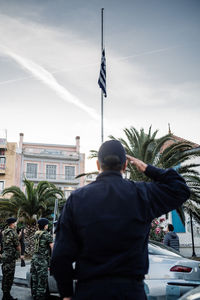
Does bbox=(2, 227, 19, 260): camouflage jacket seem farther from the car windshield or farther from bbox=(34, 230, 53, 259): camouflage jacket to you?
the car windshield

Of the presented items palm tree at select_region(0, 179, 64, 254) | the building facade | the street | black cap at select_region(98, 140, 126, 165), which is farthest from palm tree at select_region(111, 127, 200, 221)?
the building facade

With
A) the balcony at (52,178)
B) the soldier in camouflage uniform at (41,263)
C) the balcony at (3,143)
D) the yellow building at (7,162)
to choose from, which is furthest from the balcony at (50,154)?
the soldier in camouflage uniform at (41,263)

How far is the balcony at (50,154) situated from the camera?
4478 cm

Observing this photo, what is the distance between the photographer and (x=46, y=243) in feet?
21.6

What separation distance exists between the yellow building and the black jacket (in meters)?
42.8

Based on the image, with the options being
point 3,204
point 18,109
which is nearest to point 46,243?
point 18,109

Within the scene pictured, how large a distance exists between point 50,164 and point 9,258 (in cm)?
3913

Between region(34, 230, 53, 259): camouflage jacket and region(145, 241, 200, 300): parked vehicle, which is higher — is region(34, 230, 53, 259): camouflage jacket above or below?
above

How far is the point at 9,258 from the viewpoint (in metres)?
6.84

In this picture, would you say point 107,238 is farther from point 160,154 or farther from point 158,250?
point 160,154

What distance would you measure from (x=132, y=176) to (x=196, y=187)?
125 inches

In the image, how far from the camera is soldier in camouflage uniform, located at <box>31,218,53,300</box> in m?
6.23

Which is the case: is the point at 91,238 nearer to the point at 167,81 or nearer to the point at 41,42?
the point at 41,42

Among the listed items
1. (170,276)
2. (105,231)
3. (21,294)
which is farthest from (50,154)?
(105,231)
